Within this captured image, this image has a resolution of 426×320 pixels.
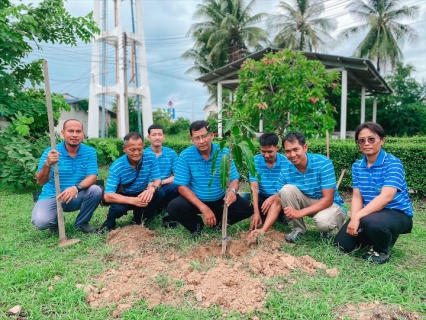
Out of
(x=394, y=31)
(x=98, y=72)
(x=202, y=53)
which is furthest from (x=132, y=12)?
(x=394, y=31)

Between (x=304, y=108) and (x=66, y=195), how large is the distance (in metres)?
4.47

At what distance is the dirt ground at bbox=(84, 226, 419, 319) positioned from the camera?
223cm

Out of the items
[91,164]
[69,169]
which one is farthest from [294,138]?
[69,169]

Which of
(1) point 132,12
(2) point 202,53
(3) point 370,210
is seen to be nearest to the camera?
(3) point 370,210

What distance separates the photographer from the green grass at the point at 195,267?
2.16 meters

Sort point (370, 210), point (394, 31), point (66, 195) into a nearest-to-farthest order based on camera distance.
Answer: point (370, 210)
point (66, 195)
point (394, 31)

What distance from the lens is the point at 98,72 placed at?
18.0 meters

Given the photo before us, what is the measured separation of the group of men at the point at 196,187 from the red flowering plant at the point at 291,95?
8.83ft

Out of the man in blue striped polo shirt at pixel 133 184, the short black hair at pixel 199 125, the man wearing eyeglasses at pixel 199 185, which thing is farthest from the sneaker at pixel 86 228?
the short black hair at pixel 199 125

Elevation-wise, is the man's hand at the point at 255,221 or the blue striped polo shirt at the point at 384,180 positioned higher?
the blue striped polo shirt at the point at 384,180

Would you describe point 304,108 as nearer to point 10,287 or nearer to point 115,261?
point 115,261

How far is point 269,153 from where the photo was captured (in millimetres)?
3717

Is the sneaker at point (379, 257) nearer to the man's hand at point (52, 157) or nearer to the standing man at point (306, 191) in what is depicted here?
the standing man at point (306, 191)

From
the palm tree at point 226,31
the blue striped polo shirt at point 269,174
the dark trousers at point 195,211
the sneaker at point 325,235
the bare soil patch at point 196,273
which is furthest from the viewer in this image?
the palm tree at point 226,31
